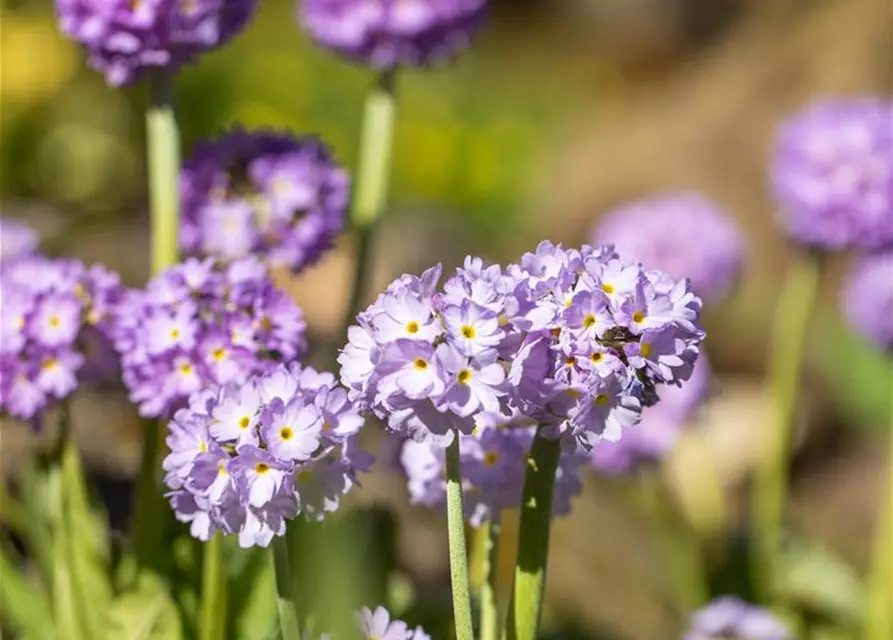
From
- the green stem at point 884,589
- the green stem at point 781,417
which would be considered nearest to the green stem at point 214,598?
the green stem at point 884,589

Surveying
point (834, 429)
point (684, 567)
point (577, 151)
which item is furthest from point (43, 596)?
point (577, 151)

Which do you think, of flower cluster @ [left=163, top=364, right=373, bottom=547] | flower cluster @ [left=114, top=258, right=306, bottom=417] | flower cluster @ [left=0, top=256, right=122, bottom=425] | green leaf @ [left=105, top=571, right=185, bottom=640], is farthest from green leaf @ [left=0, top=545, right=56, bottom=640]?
flower cluster @ [left=163, top=364, right=373, bottom=547]

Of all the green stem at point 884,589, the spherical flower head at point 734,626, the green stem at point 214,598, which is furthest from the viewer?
the green stem at point 884,589

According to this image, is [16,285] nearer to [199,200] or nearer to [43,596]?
[199,200]

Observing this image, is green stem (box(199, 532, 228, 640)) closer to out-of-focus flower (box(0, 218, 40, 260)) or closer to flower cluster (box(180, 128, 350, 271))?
flower cluster (box(180, 128, 350, 271))

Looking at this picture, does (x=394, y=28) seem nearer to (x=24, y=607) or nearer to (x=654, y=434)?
(x=654, y=434)

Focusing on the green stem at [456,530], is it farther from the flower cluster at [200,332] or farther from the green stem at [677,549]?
the green stem at [677,549]

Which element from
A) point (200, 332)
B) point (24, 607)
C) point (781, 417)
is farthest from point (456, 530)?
point (781, 417)
